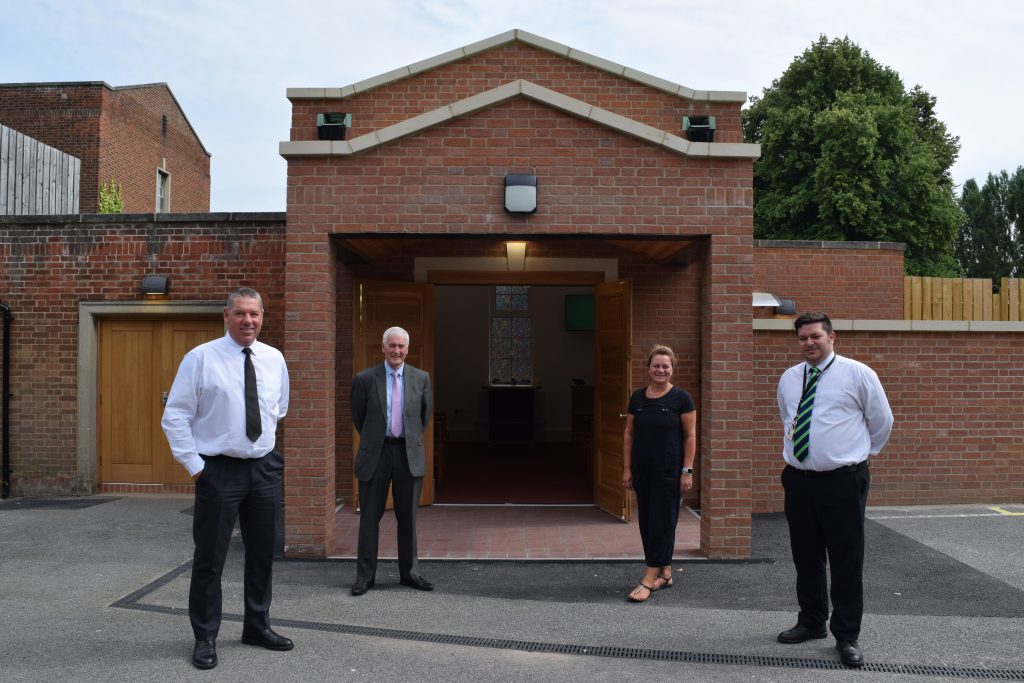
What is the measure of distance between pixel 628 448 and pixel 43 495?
23.1 ft

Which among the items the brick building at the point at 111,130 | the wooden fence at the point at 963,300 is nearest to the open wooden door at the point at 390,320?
the wooden fence at the point at 963,300

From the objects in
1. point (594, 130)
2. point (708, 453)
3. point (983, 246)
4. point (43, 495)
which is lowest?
point (43, 495)

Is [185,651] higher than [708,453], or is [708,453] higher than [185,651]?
[708,453]

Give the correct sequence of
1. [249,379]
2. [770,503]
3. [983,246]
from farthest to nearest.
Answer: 1. [983,246]
2. [770,503]
3. [249,379]

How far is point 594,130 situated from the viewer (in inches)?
257

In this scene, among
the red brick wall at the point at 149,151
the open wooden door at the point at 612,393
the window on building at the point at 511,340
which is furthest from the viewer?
the red brick wall at the point at 149,151

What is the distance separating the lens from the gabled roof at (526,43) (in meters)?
6.77

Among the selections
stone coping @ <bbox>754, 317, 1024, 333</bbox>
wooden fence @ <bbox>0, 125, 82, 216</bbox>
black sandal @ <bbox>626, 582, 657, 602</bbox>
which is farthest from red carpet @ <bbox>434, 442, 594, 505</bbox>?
wooden fence @ <bbox>0, 125, 82, 216</bbox>

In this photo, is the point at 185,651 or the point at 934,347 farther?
the point at 934,347

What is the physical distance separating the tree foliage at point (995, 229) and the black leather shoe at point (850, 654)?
40139mm

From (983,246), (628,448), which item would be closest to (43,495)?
(628,448)

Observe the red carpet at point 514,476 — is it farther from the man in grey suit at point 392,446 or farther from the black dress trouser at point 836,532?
the black dress trouser at point 836,532

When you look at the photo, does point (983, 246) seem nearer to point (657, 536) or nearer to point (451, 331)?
point (451, 331)

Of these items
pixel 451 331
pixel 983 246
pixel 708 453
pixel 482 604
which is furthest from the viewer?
A: pixel 983 246
